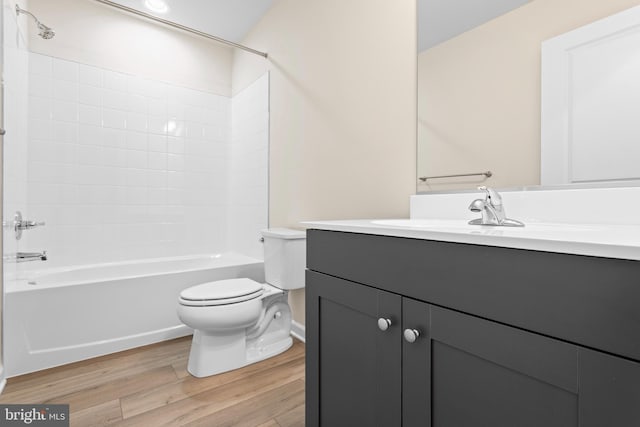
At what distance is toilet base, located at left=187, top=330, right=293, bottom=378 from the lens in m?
1.77

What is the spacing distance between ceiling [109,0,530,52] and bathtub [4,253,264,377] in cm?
198

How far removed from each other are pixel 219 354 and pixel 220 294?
34cm

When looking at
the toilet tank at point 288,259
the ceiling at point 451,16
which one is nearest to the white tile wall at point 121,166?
the toilet tank at point 288,259

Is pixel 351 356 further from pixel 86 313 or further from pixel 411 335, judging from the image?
pixel 86 313

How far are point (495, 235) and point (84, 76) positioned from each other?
304cm

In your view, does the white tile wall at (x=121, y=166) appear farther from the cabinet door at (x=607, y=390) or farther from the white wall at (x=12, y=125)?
the cabinet door at (x=607, y=390)

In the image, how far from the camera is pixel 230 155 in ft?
10.7

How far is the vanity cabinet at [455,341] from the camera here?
523mm

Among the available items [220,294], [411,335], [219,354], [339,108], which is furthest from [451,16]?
[219,354]

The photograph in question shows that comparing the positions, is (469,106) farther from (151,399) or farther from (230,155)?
(230,155)

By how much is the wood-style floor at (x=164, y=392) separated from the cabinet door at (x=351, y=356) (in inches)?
17.7

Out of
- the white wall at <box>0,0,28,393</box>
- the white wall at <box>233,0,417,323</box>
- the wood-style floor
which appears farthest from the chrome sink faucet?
the white wall at <box>0,0,28,393</box>

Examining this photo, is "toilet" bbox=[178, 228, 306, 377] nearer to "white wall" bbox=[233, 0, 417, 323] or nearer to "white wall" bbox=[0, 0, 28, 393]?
"white wall" bbox=[233, 0, 417, 323]

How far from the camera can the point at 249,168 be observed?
2.93 meters
